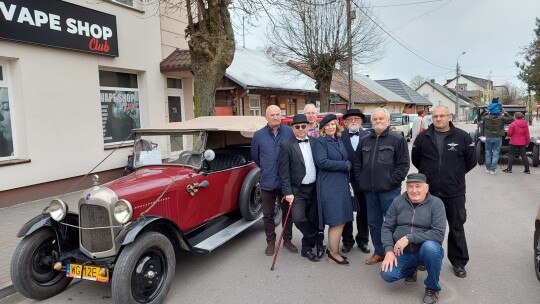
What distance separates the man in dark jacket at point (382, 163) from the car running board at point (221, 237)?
5.71 ft

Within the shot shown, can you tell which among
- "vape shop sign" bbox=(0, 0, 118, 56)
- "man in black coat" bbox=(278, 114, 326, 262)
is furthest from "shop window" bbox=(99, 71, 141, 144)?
"man in black coat" bbox=(278, 114, 326, 262)

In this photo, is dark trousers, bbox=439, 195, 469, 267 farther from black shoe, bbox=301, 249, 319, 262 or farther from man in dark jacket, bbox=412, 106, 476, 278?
black shoe, bbox=301, 249, 319, 262

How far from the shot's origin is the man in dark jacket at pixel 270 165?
16.1ft

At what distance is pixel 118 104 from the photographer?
10023 mm

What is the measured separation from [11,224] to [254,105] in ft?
41.0

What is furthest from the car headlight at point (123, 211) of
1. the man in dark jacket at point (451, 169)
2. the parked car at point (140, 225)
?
the man in dark jacket at point (451, 169)

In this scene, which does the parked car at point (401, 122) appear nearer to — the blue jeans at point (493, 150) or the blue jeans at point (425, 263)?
the blue jeans at point (493, 150)

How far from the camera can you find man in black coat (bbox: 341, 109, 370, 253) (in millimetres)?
4719

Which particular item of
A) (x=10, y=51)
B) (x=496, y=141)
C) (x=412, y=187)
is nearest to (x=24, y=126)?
(x=10, y=51)

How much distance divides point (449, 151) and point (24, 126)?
25.1ft

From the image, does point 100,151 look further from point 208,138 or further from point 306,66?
point 306,66

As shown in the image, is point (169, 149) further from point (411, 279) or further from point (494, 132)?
point (494, 132)

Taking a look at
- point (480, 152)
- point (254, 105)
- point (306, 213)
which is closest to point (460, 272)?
point (306, 213)

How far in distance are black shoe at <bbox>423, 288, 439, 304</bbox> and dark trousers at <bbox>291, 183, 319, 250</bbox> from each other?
1.53m
